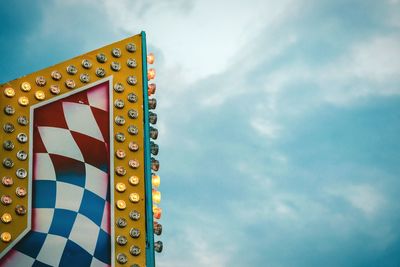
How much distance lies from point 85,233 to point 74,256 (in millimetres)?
781

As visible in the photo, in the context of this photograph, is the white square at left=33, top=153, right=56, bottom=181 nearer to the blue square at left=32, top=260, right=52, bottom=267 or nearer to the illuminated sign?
the illuminated sign

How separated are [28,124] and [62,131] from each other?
3.64 feet

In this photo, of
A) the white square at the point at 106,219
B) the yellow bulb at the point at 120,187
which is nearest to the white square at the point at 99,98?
the yellow bulb at the point at 120,187

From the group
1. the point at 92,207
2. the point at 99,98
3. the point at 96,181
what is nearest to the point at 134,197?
the point at 96,181

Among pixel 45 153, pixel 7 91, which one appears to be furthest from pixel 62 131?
pixel 7 91

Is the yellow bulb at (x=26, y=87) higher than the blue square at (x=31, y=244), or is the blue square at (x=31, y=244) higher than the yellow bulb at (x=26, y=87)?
the yellow bulb at (x=26, y=87)

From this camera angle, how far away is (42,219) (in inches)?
672

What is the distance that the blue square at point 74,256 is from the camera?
55.8 feet

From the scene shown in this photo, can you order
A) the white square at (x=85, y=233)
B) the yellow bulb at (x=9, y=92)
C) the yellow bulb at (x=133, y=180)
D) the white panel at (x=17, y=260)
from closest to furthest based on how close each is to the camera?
the white panel at (x=17, y=260) < the white square at (x=85, y=233) < the yellow bulb at (x=9, y=92) < the yellow bulb at (x=133, y=180)

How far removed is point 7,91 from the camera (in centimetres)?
1806

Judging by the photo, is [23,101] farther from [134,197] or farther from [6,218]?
[134,197]

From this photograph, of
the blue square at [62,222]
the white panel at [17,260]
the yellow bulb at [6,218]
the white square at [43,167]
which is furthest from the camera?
the white square at [43,167]

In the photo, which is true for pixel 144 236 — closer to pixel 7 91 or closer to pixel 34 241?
pixel 34 241

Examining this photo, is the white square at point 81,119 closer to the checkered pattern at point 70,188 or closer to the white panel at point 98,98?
the checkered pattern at point 70,188
